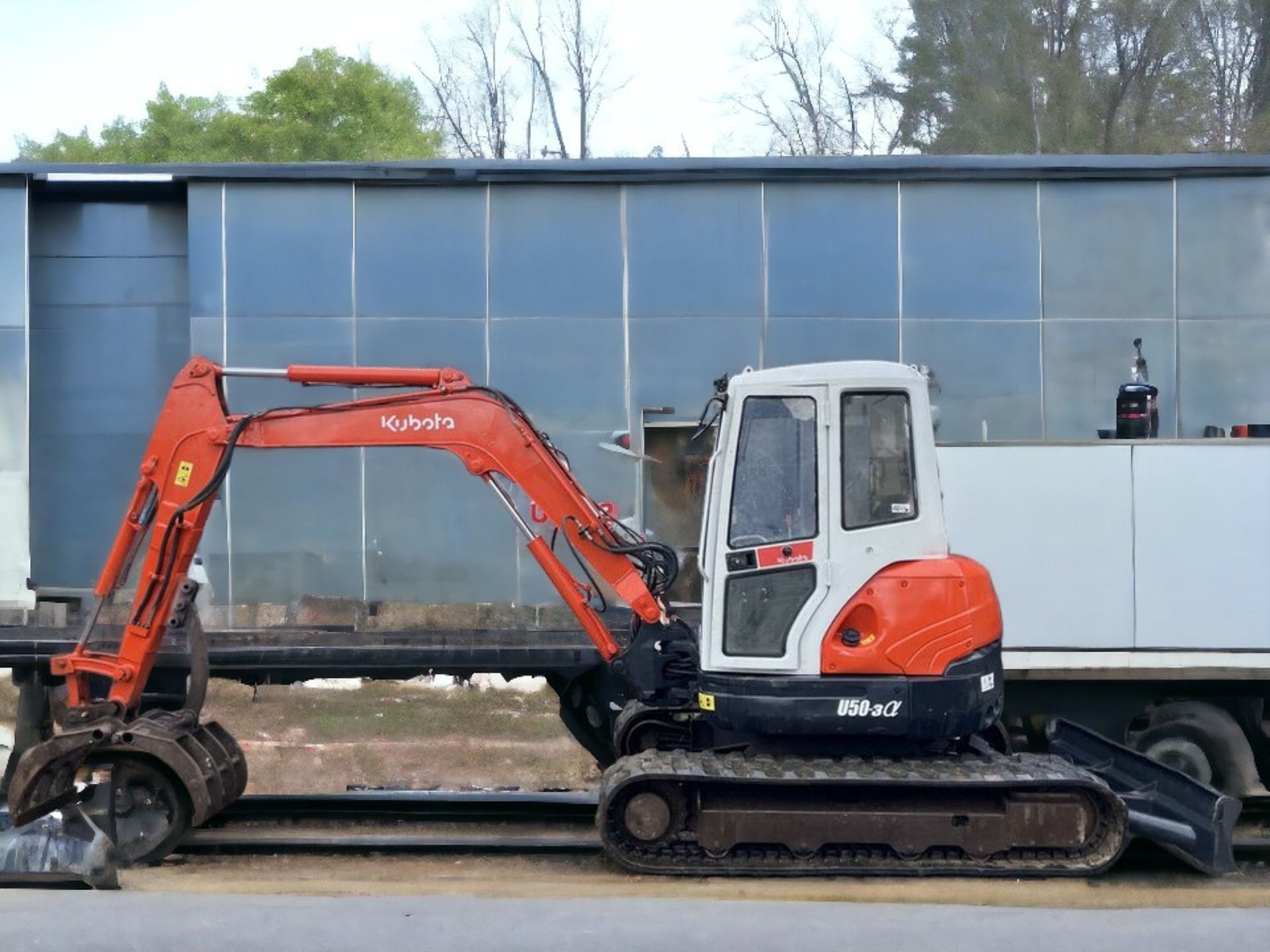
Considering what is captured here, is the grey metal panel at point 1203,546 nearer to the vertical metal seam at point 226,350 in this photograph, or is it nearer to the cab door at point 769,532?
the cab door at point 769,532

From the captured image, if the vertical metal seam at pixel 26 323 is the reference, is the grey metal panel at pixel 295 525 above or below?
below

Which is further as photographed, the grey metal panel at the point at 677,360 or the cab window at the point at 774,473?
the grey metal panel at the point at 677,360

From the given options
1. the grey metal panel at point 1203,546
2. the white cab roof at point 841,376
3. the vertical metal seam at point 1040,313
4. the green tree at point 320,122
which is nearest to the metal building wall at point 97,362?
the vertical metal seam at point 1040,313

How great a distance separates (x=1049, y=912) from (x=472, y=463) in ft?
14.4

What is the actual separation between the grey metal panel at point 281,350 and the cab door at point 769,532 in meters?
8.79

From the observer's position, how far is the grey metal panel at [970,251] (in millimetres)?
15664

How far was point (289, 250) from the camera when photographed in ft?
50.9

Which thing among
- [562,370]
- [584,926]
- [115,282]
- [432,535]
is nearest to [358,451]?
[432,535]

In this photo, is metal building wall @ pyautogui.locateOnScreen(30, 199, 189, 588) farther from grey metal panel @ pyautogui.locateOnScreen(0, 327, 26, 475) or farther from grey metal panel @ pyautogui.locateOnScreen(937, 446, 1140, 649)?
grey metal panel @ pyautogui.locateOnScreen(937, 446, 1140, 649)

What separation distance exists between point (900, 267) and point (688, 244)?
2386 millimetres

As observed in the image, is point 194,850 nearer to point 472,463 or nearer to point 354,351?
point 472,463

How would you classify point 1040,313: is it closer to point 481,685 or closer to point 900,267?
→ point 900,267

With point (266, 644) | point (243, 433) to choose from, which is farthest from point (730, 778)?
point (266, 644)

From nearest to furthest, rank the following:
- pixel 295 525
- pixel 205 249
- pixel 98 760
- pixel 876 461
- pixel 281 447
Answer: pixel 876 461 < pixel 98 760 < pixel 281 447 < pixel 205 249 < pixel 295 525
